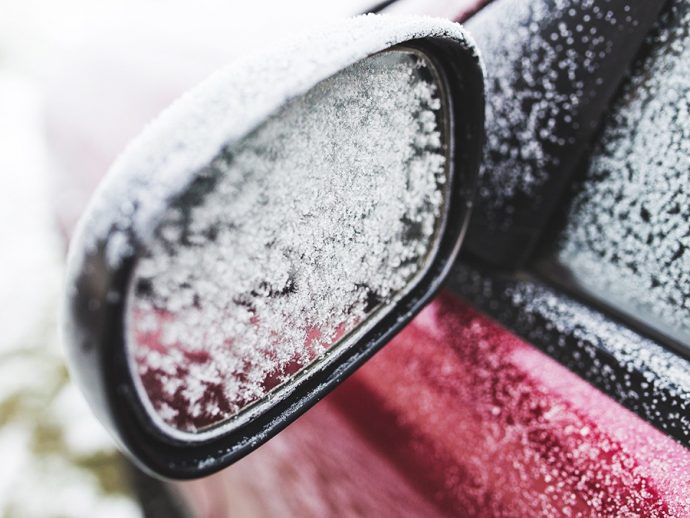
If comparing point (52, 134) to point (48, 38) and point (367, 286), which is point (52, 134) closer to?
point (367, 286)

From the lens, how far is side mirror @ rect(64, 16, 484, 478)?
2.06 ft

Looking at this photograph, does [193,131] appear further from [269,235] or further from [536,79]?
[536,79]

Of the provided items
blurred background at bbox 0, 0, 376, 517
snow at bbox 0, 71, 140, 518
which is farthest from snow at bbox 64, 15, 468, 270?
snow at bbox 0, 71, 140, 518

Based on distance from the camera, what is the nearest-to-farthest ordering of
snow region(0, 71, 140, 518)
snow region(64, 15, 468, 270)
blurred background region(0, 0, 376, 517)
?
snow region(64, 15, 468, 270) < blurred background region(0, 0, 376, 517) < snow region(0, 71, 140, 518)

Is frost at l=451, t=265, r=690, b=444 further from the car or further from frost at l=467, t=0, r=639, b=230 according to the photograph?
frost at l=467, t=0, r=639, b=230

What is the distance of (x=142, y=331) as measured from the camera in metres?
0.68

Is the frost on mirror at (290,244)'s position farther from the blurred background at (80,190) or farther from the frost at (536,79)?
the blurred background at (80,190)

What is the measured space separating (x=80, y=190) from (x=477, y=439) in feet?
5.96

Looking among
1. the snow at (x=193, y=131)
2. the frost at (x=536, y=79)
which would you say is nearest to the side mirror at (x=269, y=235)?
the snow at (x=193, y=131)

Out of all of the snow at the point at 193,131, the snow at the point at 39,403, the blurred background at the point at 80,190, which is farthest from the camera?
the snow at the point at 39,403

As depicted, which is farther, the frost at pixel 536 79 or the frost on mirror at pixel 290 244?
the frost at pixel 536 79

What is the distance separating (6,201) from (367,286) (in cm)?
506

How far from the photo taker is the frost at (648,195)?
1.00 m

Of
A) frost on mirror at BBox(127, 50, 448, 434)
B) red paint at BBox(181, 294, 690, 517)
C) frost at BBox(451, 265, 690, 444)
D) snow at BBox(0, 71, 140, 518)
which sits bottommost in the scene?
snow at BBox(0, 71, 140, 518)
